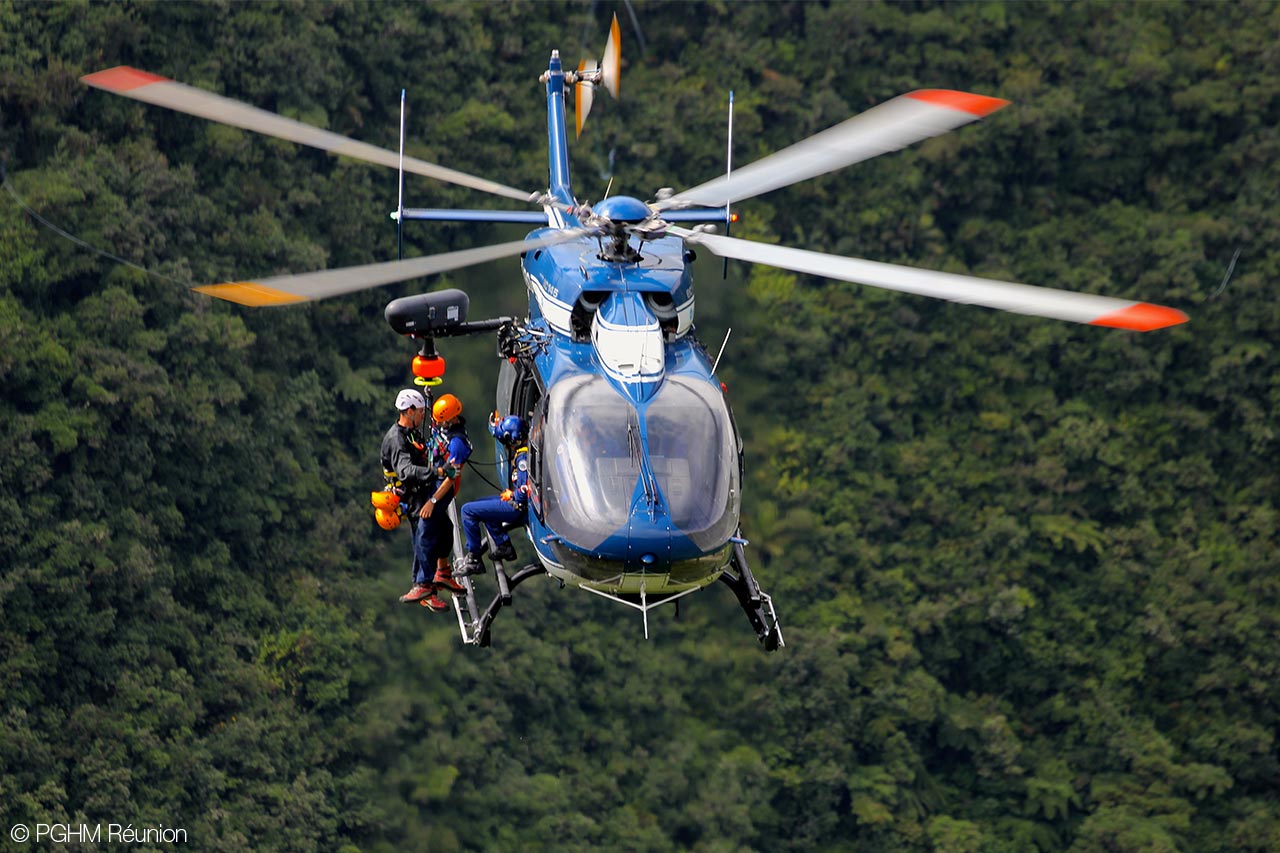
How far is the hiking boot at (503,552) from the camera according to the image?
43.8 ft

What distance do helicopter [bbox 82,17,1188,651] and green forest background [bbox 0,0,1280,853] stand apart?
8.51 m

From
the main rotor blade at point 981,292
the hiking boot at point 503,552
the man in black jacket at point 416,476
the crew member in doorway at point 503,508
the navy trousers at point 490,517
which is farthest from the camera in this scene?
the man in black jacket at point 416,476

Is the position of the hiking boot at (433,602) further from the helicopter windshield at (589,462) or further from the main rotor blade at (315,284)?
the main rotor blade at (315,284)

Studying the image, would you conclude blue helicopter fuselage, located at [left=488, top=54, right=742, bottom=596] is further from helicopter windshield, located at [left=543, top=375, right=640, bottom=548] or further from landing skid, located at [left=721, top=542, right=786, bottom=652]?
landing skid, located at [left=721, top=542, right=786, bottom=652]

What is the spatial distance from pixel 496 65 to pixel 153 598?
1176 cm

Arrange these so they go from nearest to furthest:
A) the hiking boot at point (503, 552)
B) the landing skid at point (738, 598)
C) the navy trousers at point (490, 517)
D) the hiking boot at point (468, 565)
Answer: the landing skid at point (738, 598) → the navy trousers at point (490, 517) → the hiking boot at point (503, 552) → the hiking boot at point (468, 565)

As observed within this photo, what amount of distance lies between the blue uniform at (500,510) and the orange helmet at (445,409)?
54 cm

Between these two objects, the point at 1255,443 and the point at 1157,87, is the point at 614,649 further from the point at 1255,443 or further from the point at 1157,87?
the point at 1157,87

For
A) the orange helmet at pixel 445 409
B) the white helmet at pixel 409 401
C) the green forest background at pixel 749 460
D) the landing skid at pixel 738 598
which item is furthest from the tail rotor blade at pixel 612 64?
the green forest background at pixel 749 460

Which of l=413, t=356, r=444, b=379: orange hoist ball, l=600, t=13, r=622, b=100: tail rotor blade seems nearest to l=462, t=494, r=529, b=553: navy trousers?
l=413, t=356, r=444, b=379: orange hoist ball

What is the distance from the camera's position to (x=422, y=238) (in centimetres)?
3180

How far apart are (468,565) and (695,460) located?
6.76 feet

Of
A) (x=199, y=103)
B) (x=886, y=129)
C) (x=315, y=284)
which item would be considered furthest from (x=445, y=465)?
(x=886, y=129)

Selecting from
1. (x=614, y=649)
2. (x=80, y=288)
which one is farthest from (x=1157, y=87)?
(x=80, y=288)
